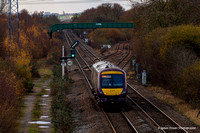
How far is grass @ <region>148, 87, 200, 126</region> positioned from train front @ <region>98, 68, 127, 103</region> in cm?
374

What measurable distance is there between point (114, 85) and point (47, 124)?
454cm

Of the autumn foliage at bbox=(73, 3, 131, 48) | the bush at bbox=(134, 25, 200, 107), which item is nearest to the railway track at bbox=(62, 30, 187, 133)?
the bush at bbox=(134, 25, 200, 107)

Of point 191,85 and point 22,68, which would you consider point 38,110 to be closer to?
point 22,68

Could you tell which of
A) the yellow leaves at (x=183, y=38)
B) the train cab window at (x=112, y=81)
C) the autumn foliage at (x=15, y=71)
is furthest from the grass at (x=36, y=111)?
the yellow leaves at (x=183, y=38)

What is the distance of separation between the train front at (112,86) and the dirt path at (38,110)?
3.62 metres

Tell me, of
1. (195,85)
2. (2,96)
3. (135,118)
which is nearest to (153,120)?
(135,118)

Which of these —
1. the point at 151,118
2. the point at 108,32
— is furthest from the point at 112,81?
the point at 108,32

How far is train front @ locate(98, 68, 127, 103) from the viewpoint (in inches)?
663

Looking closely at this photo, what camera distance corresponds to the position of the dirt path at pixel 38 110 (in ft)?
48.8

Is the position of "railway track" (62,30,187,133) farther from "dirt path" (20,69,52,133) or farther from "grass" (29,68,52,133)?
"grass" (29,68,52,133)

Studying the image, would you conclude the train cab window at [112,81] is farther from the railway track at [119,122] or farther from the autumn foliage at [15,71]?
the autumn foliage at [15,71]

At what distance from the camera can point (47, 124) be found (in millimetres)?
15641

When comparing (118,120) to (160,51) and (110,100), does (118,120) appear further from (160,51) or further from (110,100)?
(160,51)

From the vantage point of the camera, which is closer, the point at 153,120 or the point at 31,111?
the point at 153,120
